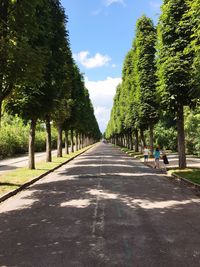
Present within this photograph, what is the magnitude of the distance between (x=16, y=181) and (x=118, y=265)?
1098 cm

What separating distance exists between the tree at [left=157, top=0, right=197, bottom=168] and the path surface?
8234 millimetres

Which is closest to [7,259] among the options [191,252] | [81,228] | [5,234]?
[5,234]

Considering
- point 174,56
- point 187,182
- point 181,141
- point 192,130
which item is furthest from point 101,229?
point 192,130

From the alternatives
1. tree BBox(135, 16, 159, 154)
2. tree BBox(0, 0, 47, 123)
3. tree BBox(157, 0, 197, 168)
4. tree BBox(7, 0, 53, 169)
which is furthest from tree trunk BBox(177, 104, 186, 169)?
tree BBox(135, 16, 159, 154)

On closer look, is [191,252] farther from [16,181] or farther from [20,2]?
[20,2]

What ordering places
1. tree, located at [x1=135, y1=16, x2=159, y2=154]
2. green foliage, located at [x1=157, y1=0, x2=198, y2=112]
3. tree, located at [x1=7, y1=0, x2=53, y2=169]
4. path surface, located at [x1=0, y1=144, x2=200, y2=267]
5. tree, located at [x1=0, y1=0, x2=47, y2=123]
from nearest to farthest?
path surface, located at [x1=0, y1=144, x2=200, y2=267] → tree, located at [x1=0, y1=0, x2=47, y2=123] → tree, located at [x1=7, y1=0, x2=53, y2=169] → green foliage, located at [x1=157, y1=0, x2=198, y2=112] → tree, located at [x1=135, y1=16, x2=159, y2=154]

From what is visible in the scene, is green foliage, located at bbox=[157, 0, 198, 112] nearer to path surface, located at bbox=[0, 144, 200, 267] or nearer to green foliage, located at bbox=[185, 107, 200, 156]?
path surface, located at bbox=[0, 144, 200, 267]

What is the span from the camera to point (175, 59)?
19656mm

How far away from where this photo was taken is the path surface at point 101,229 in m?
5.73

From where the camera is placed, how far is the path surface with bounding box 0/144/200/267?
5.73 meters

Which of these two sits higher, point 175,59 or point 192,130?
point 175,59

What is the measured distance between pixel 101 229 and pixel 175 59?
47.2 feet

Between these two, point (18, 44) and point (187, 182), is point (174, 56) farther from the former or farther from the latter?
point (18, 44)

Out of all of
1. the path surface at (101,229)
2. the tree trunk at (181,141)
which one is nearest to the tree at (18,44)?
the path surface at (101,229)
